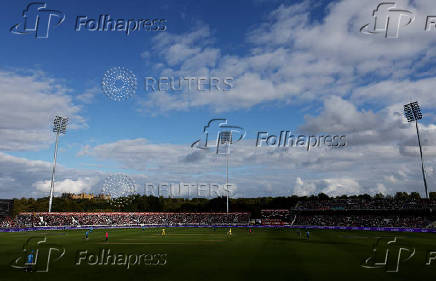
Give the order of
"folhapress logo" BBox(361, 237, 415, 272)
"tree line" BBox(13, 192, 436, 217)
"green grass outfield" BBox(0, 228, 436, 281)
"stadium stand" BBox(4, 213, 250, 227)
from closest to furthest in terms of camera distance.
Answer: "green grass outfield" BBox(0, 228, 436, 281) < "folhapress logo" BBox(361, 237, 415, 272) < "stadium stand" BBox(4, 213, 250, 227) < "tree line" BBox(13, 192, 436, 217)

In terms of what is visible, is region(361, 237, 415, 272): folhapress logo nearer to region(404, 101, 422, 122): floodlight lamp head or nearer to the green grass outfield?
the green grass outfield

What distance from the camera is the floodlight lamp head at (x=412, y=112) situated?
6950 cm

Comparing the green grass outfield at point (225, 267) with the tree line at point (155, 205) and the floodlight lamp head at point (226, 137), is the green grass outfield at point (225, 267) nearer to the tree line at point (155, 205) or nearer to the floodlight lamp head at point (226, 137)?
the floodlight lamp head at point (226, 137)

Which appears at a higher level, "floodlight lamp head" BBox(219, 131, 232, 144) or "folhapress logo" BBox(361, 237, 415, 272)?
"floodlight lamp head" BBox(219, 131, 232, 144)

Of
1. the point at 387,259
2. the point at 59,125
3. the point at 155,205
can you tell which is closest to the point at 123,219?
the point at 59,125

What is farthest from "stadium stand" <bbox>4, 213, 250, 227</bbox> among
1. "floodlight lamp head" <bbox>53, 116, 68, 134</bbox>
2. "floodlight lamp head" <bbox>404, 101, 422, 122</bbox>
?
"floodlight lamp head" <bbox>404, 101, 422, 122</bbox>

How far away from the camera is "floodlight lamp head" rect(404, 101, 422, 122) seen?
6950 cm

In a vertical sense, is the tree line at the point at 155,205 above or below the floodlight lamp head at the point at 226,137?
below

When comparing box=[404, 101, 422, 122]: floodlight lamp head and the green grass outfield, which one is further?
box=[404, 101, 422, 122]: floodlight lamp head

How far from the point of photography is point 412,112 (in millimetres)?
70938

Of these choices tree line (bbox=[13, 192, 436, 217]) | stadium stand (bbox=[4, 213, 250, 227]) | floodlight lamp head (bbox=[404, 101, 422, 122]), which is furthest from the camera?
tree line (bbox=[13, 192, 436, 217])

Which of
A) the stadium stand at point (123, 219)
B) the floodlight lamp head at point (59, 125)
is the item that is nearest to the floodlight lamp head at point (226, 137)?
the stadium stand at point (123, 219)

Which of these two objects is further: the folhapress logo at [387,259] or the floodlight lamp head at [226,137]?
the floodlight lamp head at [226,137]

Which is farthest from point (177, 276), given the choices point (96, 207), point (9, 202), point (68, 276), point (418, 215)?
point (96, 207)
